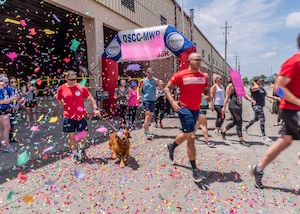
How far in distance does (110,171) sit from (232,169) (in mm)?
2027

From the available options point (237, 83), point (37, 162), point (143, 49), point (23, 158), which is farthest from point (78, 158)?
point (143, 49)

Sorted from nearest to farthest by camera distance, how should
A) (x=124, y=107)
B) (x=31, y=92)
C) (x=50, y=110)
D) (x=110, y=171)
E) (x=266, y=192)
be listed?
(x=266, y=192) → (x=110, y=171) → (x=124, y=107) → (x=31, y=92) → (x=50, y=110)

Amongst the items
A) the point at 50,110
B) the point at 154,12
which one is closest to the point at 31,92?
the point at 50,110

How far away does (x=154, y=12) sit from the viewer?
18.1 m

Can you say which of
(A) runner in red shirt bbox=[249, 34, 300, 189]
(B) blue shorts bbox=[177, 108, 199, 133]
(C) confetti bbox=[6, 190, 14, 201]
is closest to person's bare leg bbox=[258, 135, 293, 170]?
(A) runner in red shirt bbox=[249, 34, 300, 189]

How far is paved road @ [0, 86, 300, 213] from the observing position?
300cm

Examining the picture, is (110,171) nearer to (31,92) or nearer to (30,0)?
(31,92)

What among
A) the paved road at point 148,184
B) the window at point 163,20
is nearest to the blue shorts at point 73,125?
the paved road at point 148,184

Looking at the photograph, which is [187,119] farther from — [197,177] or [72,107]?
A: [72,107]

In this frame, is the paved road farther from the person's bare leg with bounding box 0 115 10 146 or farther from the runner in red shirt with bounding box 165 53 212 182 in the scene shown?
the runner in red shirt with bounding box 165 53 212 182

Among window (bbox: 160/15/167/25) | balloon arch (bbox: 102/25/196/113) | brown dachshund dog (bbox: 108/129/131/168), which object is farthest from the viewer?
window (bbox: 160/15/167/25)

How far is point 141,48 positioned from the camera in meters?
10.1

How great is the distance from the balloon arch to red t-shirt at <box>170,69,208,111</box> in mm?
5695

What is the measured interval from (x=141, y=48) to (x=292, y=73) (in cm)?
770
